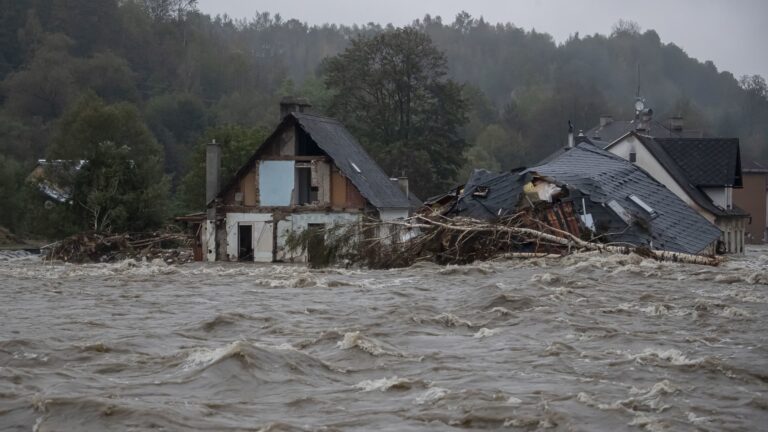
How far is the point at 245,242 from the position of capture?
136ft

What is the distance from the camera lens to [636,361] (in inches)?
541

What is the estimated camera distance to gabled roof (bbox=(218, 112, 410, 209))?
Result: 40.7 metres

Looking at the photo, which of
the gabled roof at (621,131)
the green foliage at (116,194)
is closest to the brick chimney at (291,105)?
the green foliage at (116,194)

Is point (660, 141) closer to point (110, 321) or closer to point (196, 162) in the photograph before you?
point (196, 162)

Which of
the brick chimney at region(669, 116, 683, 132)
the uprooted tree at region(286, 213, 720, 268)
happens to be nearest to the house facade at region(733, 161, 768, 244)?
the brick chimney at region(669, 116, 683, 132)

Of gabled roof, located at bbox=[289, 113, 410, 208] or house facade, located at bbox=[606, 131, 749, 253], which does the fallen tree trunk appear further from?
house facade, located at bbox=[606, 131, 749, 253]

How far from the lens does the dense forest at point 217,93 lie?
184ft

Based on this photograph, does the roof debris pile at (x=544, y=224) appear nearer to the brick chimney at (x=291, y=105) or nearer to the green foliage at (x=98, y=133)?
the brick chimney at (x=291, y=105)

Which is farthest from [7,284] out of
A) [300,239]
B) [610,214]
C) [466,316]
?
[610,214]

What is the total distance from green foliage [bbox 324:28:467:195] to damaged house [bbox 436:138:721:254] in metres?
29.4

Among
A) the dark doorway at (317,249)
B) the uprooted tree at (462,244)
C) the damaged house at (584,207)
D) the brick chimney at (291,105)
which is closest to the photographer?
the uprooted tree at (462,244)

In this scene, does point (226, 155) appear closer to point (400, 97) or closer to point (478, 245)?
point (400, 97)

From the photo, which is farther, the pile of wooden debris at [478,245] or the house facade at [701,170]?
the house facade at [701,170]

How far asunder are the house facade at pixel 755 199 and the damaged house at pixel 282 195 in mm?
34120
